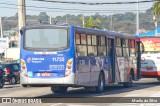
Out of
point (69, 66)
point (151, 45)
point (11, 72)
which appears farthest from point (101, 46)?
point (11, 72)

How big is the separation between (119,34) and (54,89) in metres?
5.40

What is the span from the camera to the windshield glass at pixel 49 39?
2023 centimetres

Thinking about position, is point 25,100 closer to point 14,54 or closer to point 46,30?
point 46,30

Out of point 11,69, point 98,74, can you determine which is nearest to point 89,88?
point 98,74

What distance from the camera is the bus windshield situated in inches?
797

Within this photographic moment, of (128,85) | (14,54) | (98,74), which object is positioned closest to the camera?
(98,74)

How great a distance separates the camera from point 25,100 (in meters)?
19.0

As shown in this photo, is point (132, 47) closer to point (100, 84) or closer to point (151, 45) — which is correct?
point (151, 45)

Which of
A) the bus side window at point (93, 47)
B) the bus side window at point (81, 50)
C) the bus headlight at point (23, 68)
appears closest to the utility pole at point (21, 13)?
the bus side window at point (93, 47)

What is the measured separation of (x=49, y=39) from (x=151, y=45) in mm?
14492

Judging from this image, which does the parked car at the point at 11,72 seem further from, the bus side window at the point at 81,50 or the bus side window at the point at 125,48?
the bus side window at the point at 81,50

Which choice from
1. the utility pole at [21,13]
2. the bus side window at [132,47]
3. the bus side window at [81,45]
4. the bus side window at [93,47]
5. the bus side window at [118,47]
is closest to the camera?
the bus side window at [81,45]

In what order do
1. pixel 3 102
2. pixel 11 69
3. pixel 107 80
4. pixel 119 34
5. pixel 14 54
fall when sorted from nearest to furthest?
1. pixel 3 102
2. pixel 107 80
3. pixel 119 34
4. pixel 11 69
5. pixel 14 54

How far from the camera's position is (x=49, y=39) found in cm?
2033
